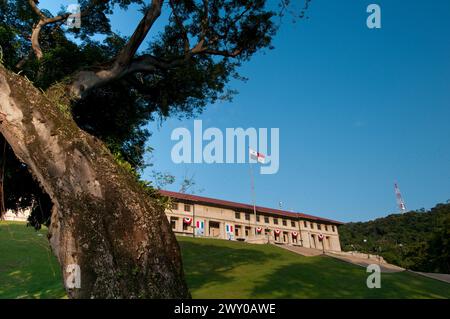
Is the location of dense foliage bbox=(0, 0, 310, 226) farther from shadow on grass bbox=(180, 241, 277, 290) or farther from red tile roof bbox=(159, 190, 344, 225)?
red tile roof bbox=(159, 190, 344, 225)

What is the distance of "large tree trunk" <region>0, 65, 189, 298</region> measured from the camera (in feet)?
11.2

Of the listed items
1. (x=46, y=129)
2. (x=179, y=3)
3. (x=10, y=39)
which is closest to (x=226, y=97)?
(x=179, y=3)

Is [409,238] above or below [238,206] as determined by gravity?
below

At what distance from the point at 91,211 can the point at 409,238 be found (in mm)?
104637

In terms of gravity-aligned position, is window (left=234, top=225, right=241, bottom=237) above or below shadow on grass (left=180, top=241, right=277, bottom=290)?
below

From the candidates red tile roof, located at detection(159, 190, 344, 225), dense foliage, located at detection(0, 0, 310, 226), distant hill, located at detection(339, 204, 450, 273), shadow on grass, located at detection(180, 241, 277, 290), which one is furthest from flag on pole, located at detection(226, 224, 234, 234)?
dense foliage, located at detection(0, 0, 310, 226)

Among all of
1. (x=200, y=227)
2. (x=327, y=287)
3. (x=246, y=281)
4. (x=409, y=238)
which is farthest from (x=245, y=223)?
(x=409, y=238)

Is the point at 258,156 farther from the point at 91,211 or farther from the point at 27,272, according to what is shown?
the point at 91,211

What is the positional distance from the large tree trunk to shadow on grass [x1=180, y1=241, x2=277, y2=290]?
33.8 ft

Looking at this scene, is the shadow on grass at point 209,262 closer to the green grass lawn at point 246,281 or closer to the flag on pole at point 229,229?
the green grass lawn at point 246,281

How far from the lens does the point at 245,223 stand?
215ft

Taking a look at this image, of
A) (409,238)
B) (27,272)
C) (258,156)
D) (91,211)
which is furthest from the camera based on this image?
(409,238)

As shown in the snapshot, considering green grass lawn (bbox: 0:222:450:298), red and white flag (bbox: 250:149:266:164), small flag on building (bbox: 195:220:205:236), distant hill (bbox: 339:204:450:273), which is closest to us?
green grass lawn (bbox: 0:222:450:298)
